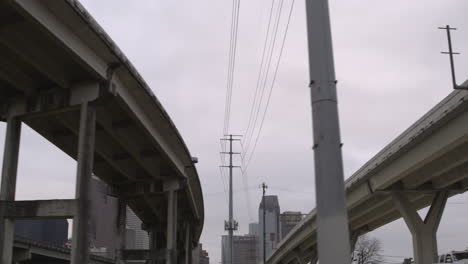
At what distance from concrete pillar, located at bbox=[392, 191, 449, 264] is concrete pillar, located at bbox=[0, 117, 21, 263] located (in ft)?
67.1

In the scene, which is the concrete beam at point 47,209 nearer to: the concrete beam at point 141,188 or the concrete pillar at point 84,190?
the concrete pillar at point 84,190

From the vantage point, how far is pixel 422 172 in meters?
29.9

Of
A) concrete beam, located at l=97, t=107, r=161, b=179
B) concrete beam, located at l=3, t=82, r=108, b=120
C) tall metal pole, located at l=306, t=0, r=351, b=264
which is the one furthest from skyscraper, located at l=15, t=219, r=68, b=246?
tall metal pole, located at l=306, t=0, r=351, b=264

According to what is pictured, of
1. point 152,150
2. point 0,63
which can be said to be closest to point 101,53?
point 0,63

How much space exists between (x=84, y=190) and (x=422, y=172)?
18227 mm

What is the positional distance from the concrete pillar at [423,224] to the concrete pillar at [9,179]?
67.1ft

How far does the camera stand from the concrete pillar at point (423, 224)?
3136cm

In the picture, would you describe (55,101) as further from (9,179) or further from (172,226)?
(172,226)

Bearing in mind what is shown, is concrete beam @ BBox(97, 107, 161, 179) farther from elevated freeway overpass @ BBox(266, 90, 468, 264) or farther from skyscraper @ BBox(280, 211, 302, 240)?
skyscraper @ BBox(280, 211, 302, 240)

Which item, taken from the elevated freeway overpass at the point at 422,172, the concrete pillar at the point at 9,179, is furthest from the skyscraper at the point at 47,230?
the concrete pillar at the point at 9,179

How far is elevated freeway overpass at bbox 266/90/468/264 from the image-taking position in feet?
74.6

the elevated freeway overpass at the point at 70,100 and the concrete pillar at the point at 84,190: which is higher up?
the elevated freeway overpass at the point at 70,100

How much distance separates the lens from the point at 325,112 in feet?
21.3

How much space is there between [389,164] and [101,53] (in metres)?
16.6
